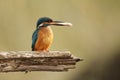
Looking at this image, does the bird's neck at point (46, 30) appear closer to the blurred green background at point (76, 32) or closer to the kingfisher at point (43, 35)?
the kingfisher at point (43, 35)

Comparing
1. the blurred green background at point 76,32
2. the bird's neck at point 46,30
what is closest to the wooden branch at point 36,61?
the bird's neck at point 46,30

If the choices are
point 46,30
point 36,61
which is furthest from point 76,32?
point 36,61

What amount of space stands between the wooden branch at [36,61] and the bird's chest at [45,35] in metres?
0.91

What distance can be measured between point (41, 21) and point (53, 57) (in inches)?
42.2

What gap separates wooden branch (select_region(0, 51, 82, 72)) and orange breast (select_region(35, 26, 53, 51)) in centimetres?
85

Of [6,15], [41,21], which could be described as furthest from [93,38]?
[41,21]

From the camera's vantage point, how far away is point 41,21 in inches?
278

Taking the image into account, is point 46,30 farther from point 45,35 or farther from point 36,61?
point 36,61

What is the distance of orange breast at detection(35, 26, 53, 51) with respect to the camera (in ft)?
23.0

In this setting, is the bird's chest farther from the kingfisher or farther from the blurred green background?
the blurred green background

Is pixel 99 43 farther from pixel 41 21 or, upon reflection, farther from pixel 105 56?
pixel 41 21

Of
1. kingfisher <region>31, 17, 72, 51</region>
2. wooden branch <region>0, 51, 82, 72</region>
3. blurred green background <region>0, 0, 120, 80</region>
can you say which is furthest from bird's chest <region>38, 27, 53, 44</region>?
blurred green background <region>0, 0, 120, 80</region>

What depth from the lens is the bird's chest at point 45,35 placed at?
7020mm

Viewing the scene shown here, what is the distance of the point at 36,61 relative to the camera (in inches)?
239
